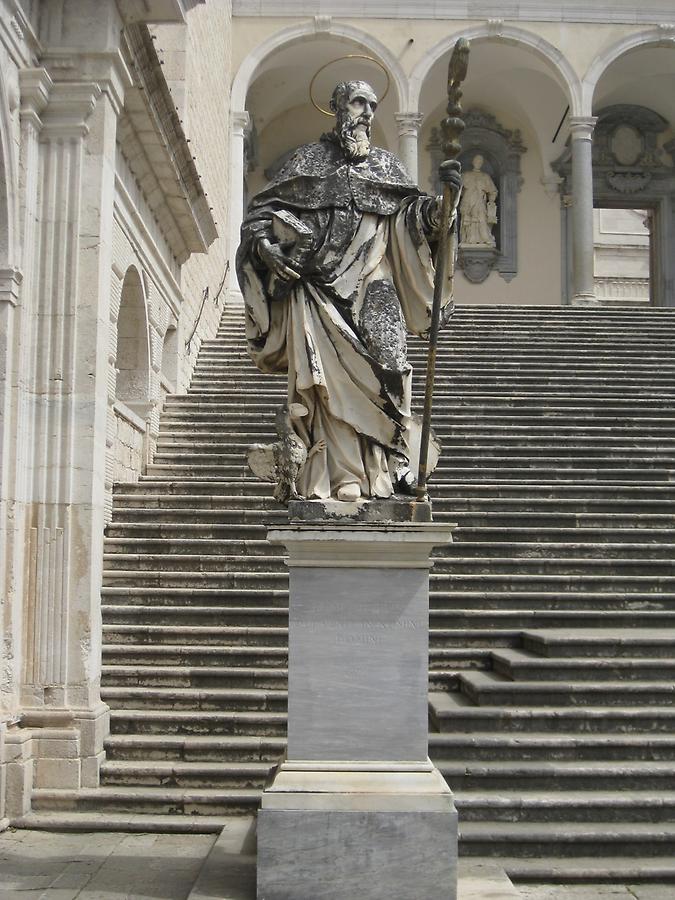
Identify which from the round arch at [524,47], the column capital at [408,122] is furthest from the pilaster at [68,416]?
the round arch at [524,47]

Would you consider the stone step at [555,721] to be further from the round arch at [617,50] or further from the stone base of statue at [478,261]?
the stone base of statue at [478,261]

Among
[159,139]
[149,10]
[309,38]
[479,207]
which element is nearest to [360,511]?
[149,10]

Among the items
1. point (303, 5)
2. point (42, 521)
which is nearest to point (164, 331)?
point (42, 521)

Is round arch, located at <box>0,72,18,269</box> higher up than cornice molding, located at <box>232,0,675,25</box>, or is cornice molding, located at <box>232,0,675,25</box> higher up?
cornice molding, located at <box>232,0,675,25</box>

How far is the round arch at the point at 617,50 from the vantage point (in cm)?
1877

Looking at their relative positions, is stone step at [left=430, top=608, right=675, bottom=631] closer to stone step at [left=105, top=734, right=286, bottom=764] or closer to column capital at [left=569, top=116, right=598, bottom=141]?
stone step at [left=105, top=734, right=286, bottom=764]

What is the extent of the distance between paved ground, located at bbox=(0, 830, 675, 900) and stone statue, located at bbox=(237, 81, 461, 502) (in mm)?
1744

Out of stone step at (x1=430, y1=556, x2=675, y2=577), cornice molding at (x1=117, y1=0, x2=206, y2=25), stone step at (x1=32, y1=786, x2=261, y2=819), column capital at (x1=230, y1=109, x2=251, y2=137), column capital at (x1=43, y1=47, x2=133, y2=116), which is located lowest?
stone step at (x1=32, y1=786, x2=261, y2=819)

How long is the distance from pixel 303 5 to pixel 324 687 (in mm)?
16701

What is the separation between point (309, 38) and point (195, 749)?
15.0 metres

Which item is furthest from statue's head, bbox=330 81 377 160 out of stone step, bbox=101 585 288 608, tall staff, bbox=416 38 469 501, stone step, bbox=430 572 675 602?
stone step, bbox=430 572 675 602

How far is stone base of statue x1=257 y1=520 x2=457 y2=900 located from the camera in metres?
4.19

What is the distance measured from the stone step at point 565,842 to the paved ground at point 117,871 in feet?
1.04

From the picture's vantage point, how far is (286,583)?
8.15m
